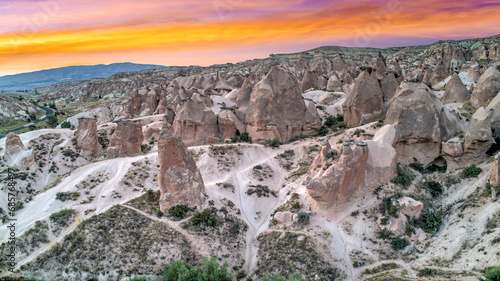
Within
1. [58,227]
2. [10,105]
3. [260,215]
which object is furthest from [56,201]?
[10,105]

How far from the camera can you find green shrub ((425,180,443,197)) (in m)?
28.0

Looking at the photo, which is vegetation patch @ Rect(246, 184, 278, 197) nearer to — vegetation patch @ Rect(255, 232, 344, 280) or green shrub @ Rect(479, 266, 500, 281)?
vegetation patch @ Rect(255, 232, 344, 280)

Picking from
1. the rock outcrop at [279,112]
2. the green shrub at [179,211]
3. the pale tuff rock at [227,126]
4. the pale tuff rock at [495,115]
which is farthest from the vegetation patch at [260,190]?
the pale tuff rock at [495,115]

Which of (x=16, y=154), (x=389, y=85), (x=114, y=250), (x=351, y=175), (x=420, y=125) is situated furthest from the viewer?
(x=389, y=85)

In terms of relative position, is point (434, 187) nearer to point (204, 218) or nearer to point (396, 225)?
point (396, 225)

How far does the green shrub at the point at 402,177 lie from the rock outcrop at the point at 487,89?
15.2 m

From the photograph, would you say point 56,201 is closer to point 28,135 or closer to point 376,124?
point 28,135

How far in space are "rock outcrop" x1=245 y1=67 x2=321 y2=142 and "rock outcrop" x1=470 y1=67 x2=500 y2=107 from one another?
18.4m

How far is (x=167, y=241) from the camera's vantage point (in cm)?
2302

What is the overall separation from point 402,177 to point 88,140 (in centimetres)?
4210

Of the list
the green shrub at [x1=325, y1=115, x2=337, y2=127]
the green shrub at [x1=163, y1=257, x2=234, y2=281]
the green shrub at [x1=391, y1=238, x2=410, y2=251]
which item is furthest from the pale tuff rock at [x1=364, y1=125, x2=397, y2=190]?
the green shrub at [x1=325, y1=115, x2=337, y2=127]

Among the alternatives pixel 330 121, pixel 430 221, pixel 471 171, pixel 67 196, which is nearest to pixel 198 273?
pixel 67 196

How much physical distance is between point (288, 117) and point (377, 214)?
20417 millimetres

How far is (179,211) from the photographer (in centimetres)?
2558
